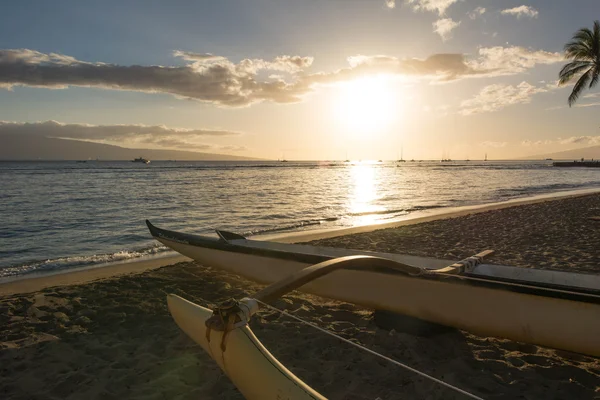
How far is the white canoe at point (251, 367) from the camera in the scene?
2130 mm

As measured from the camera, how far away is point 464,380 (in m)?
3.56

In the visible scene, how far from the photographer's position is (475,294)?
13.0ft

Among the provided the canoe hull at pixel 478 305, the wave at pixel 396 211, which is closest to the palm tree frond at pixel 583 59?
the wave at pixel 396 211

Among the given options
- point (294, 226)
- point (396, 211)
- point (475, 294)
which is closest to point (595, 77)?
point (396, 211)

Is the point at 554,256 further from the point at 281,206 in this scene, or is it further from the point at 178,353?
the point at 281,206

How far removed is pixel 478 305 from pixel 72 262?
8841 millimetres

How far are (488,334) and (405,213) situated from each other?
46.2ft

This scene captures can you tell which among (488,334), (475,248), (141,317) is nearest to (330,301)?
(488,334)

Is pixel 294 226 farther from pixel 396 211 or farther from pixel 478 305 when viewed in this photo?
pixel 478 305

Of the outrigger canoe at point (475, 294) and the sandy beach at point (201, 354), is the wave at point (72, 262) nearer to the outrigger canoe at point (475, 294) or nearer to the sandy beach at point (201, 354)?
the sandy beach at point (201, 354)

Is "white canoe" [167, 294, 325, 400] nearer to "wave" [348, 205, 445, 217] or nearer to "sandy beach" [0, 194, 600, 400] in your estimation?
"sandy beach" [0, 194, 600, 400]

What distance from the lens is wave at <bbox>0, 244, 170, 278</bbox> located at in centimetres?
805

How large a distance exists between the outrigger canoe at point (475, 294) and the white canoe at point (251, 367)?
1.56 meters

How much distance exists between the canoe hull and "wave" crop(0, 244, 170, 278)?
5.82m
